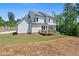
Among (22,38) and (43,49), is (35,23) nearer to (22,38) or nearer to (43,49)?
(22,38)

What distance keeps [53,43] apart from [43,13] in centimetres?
62

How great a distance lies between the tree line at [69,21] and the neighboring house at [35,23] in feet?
0.45

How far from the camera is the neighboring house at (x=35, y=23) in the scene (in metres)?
5.68

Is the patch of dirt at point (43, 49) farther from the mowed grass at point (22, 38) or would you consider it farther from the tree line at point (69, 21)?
the tree line at point (69, 21)

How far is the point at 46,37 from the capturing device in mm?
5750

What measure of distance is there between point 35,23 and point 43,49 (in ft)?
1.88

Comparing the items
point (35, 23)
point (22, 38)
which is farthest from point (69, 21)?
point (22, 38)

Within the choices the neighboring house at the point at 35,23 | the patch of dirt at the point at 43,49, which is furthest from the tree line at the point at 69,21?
the patch of dirt at the point at 43,49

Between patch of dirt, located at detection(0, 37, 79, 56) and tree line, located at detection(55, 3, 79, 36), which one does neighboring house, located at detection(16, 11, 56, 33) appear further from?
patch of dirt, located at detection(0, 37, 79, 56)

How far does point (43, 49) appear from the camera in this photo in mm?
5520

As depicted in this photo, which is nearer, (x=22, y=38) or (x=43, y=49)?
(x=43, y=49)

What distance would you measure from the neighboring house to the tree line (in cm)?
14

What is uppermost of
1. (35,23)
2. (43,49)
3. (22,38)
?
(35,23)

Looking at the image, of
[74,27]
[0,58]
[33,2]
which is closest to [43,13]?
[33,2]
